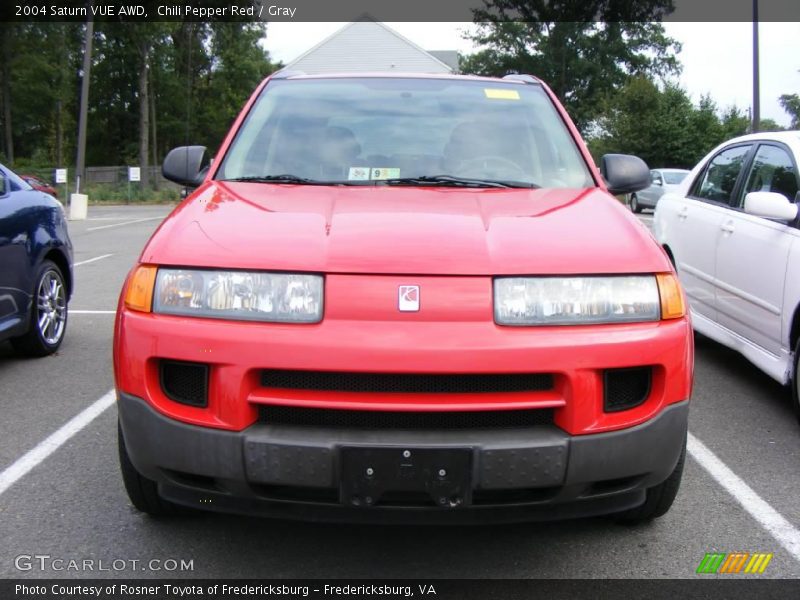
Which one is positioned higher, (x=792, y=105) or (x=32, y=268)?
(x=792, y=105)

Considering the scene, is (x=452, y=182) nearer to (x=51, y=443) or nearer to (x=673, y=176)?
(x=51, y=443)

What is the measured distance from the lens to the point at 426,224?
2689mm

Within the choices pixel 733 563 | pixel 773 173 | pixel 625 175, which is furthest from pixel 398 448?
pixel 773 173

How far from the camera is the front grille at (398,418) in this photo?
7.73 feet

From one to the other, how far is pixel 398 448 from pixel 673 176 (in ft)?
77.8

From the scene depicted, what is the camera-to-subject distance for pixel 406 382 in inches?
92.7

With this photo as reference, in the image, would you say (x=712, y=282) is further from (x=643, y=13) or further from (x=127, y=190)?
(x=643, y=13)

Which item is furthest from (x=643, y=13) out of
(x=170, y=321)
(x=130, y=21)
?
(x=170, y=321)

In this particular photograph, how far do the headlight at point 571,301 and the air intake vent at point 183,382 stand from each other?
899 mm

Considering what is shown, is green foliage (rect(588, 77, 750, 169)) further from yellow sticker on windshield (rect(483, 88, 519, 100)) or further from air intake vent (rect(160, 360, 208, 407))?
air intake vent (rect(160, 360, 208, 407))

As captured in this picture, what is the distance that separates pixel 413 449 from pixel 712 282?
3894mm

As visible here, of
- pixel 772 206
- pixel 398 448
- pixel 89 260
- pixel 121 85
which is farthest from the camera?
pixel 121 85

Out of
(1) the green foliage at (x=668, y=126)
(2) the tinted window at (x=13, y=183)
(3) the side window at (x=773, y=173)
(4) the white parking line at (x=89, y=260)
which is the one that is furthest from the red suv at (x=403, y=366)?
(1) the green foliage at (x=668, y=126)

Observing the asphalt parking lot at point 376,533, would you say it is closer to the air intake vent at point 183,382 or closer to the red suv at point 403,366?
the red suv at point 403,366
